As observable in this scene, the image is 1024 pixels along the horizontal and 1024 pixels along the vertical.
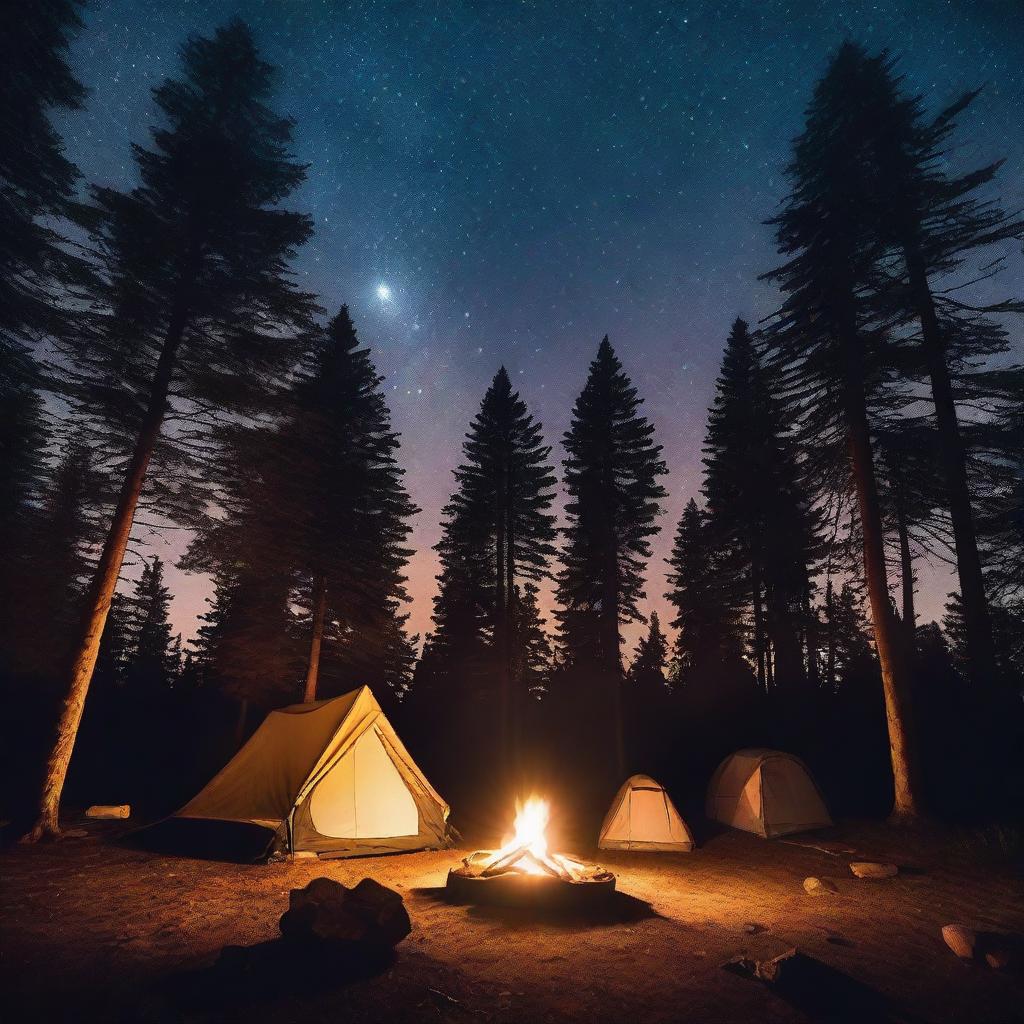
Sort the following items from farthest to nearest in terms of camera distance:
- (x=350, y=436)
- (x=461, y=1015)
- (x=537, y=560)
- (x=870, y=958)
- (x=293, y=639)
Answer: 1. (x=537, y=560)
2. (x=350, y=436)
3. (x=293, y=639)
4. (x=870, y=958)
5. (x=461, y=1015)

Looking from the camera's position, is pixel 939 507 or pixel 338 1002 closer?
pixel 338 1002

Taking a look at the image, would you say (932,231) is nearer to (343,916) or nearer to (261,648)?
(343,916)

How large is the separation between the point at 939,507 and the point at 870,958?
11.5 meters

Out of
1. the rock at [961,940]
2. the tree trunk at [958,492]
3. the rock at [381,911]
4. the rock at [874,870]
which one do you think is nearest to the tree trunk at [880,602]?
the tree trunk at [958,492]

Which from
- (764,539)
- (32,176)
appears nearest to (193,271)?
(32,176)

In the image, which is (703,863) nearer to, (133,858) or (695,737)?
(133,858)

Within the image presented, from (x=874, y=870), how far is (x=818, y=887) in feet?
4.18

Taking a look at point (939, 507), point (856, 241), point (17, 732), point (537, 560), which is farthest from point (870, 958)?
point (17, 732)

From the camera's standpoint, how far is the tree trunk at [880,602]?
35.5ft

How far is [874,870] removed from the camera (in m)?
8.30

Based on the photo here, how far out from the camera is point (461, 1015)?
3.96 meters

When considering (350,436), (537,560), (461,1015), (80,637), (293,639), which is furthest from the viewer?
(537,560)

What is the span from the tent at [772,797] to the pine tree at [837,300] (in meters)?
2.63

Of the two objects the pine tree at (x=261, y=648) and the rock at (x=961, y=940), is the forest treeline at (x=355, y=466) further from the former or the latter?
the rock at (x=961, y=940)
